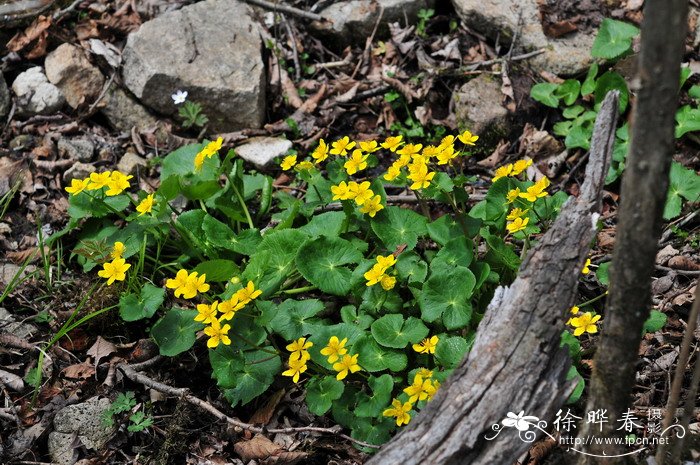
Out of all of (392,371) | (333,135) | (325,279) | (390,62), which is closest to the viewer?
(392,371)

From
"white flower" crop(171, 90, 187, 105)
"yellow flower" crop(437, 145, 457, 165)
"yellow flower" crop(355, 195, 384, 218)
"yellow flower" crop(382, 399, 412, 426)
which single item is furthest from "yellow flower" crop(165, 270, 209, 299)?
"white flower" crop(171, 90, 187, 105)

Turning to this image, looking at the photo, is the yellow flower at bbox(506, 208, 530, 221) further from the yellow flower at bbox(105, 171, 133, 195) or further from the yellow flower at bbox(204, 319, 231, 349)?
the yellow flower at bbox(105, 171, 133, 195)

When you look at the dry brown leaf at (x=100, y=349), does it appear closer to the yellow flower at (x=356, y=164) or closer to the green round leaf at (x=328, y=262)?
the green round leaf at (x=328, y=262)

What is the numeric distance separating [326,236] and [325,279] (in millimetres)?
205

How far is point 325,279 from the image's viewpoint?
3.02 metres

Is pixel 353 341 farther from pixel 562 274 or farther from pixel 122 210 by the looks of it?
pixel 122 210

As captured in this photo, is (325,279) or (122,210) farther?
(122,210)

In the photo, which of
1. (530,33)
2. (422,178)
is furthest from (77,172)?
(530,33)

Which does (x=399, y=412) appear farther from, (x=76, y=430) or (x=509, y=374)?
(x=76, y=430)

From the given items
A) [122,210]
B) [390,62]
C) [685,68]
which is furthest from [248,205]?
[685,68]

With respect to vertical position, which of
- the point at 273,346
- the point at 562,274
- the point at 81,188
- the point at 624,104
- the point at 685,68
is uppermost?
the point at 685,68

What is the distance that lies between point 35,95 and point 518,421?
12.2ft

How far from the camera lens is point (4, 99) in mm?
4281

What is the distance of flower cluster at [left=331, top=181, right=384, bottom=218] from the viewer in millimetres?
3098
